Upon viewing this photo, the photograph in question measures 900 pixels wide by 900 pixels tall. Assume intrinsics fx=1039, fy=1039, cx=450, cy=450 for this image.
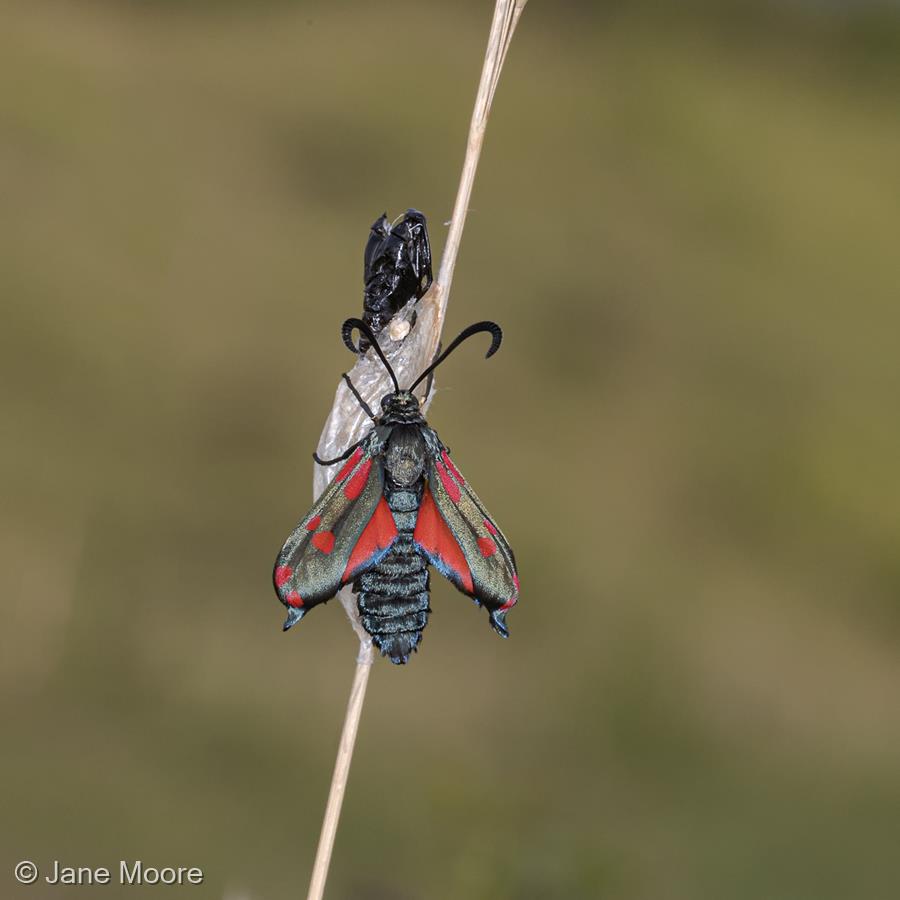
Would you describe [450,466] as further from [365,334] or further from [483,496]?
[483,496]

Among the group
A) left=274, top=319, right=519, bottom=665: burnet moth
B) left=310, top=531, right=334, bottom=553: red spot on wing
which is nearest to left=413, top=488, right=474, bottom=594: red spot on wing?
left=274, top=319, right=519, bottom=665: burnet moth

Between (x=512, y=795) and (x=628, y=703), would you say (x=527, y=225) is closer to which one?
(x=628, y=703)

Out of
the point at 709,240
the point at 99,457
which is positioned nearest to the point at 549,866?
the point at 99,457

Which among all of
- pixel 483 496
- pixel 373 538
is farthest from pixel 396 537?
pixel 483 496

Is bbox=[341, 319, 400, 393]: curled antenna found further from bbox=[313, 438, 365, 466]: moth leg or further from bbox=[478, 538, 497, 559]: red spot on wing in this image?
bbox=[478, 538, 497, 559]: red spot on wing

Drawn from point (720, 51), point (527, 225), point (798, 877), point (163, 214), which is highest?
point (720, 51)
